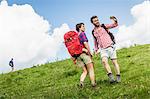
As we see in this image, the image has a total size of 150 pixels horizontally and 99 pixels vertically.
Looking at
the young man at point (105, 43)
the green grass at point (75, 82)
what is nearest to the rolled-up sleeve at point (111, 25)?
the young man at point (105, 43)

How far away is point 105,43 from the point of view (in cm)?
1803

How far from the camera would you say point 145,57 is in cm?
2692

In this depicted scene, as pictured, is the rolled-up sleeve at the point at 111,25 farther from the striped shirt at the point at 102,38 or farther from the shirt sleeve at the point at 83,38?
the shirt sleeve at the point at 83,38

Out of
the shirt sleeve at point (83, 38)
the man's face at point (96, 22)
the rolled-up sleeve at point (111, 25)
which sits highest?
the man's face at point (96, 22)

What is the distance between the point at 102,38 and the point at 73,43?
1292 millimetres

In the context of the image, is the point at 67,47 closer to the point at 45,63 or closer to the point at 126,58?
the point at 126,58

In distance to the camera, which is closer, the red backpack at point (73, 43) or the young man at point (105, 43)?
the young man at point (105, 43)

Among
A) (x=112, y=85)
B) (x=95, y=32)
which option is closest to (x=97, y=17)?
(x=95, y=32)

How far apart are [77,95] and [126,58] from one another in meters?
13.1

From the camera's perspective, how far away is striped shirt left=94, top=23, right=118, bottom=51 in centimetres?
1803

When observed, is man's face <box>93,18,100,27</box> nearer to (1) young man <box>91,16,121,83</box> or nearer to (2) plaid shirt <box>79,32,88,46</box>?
(1) young man <box>91,16,121,83</box>

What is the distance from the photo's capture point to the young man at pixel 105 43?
58.9 ft

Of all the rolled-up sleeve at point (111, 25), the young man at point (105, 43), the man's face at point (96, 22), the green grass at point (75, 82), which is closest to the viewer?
the green grass at point (75, 82)

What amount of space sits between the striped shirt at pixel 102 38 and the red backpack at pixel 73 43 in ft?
2.50
